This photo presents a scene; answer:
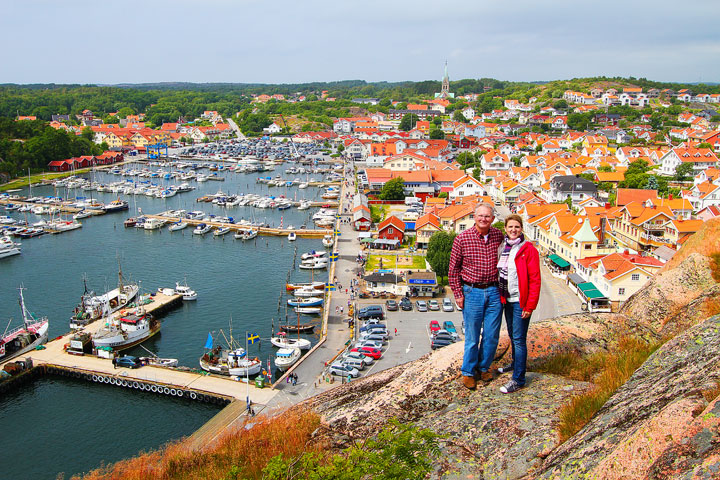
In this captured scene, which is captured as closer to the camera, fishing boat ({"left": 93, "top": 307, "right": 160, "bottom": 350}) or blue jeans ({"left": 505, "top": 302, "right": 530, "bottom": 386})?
blue jeans ({"left": 505, "top": 302, "right": 530, "bottom": 386})

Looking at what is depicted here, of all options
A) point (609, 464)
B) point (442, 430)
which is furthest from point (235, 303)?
point (609, 464)

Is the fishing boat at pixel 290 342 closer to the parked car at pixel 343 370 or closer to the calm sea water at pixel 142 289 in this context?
the calm sea water at pixel 142 289

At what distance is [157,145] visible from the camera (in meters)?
69.9

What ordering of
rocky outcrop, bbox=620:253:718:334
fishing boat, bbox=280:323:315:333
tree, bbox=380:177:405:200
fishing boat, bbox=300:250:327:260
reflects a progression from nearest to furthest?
rocky outcrop, bbox=620:253:718:334 < fishing boat, bbox=280:323:315:333 < fishing boat, bbox=300:250:327:260 < tree, bbox=380:177:405:200

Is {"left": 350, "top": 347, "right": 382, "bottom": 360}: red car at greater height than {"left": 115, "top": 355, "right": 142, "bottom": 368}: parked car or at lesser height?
greater

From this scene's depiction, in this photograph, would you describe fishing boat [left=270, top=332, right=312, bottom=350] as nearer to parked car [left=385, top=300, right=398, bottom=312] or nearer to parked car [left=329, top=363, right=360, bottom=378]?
parked car [left=329, top=363, right=360, bottom=378]

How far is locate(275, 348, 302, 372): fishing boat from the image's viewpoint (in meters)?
15.9

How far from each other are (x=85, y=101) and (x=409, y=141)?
265 ft

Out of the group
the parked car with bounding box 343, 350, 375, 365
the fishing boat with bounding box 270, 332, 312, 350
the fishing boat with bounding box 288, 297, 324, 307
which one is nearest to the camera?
the parked car with bounding box 343, 350, 375, 365

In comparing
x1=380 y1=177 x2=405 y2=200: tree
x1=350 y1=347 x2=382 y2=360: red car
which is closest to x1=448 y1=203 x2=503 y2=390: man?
x1=350 y1=347 x2=382 y2=360: red car

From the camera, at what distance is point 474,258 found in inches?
165

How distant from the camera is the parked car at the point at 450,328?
1634 cm

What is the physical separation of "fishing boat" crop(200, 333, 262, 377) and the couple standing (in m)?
12.0

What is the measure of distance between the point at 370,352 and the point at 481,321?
37.1ft
